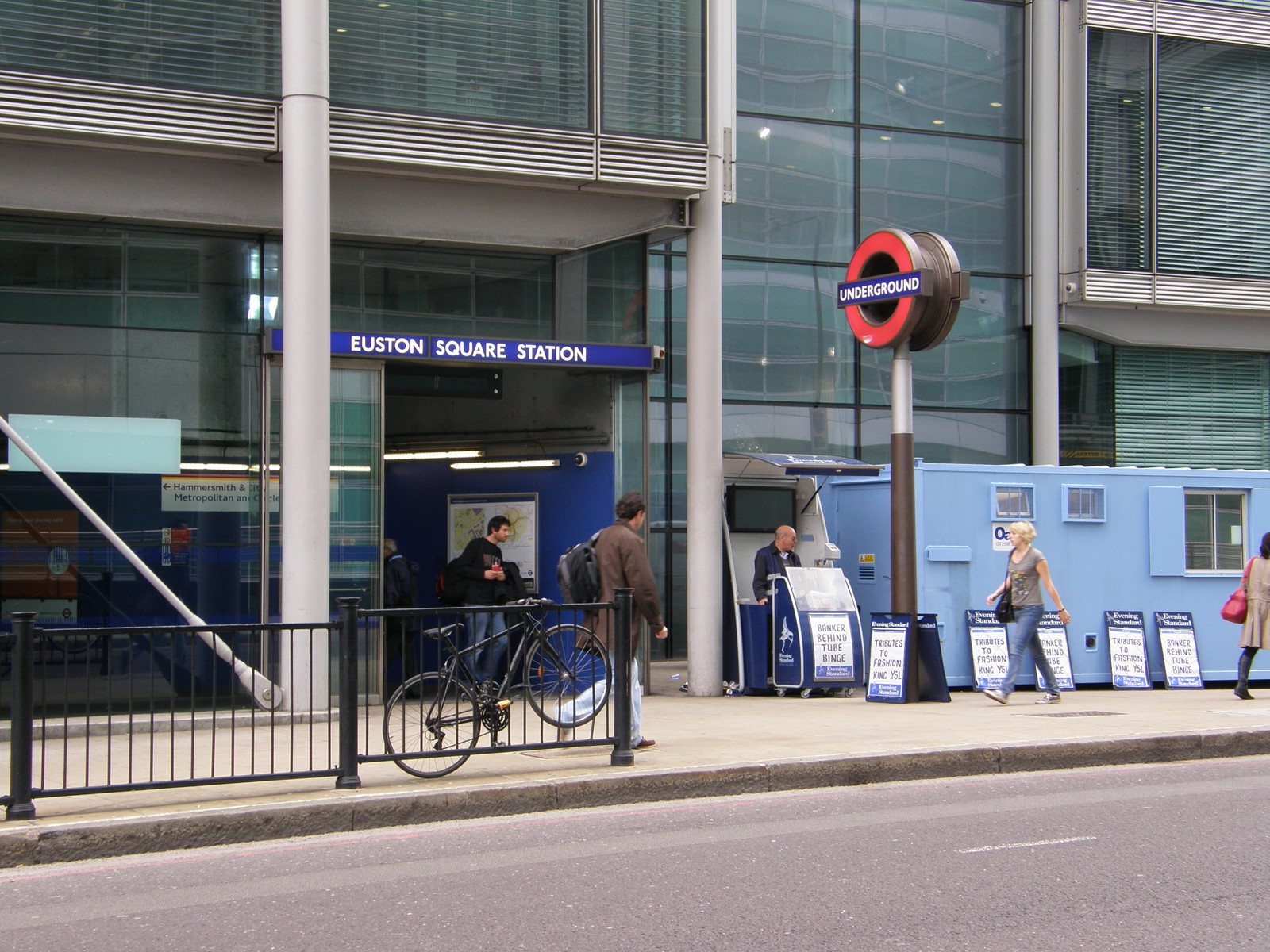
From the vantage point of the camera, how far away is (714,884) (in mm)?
6707

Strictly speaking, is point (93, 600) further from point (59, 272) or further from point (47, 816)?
point (47, 816)

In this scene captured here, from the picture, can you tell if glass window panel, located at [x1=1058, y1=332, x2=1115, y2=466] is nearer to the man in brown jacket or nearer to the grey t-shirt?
the grey t-shirt

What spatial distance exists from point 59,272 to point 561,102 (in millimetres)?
4842

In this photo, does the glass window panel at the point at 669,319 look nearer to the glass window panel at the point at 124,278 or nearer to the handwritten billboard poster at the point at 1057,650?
the handwritten billboard poster at the point at 1057,650

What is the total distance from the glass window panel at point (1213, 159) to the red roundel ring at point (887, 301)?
6.81 meters

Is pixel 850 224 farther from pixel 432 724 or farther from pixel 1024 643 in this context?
pixel 432 724

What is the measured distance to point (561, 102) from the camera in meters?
13.8

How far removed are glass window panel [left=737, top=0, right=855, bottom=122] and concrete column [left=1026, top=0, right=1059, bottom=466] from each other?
2599mm

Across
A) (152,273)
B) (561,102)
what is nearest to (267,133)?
(152,273)

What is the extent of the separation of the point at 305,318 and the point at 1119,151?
487 inches

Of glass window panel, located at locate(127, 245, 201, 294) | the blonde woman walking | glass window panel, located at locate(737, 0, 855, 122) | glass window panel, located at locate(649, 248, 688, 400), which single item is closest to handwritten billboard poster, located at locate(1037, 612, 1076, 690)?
the blonde woman walking

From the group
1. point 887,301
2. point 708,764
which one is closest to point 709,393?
point 887,301

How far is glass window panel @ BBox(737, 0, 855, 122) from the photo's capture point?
1895 cm

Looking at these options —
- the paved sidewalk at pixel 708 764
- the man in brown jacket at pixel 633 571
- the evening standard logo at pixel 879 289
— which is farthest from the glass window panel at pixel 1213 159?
the man in brown jacket at pixel 633 571
